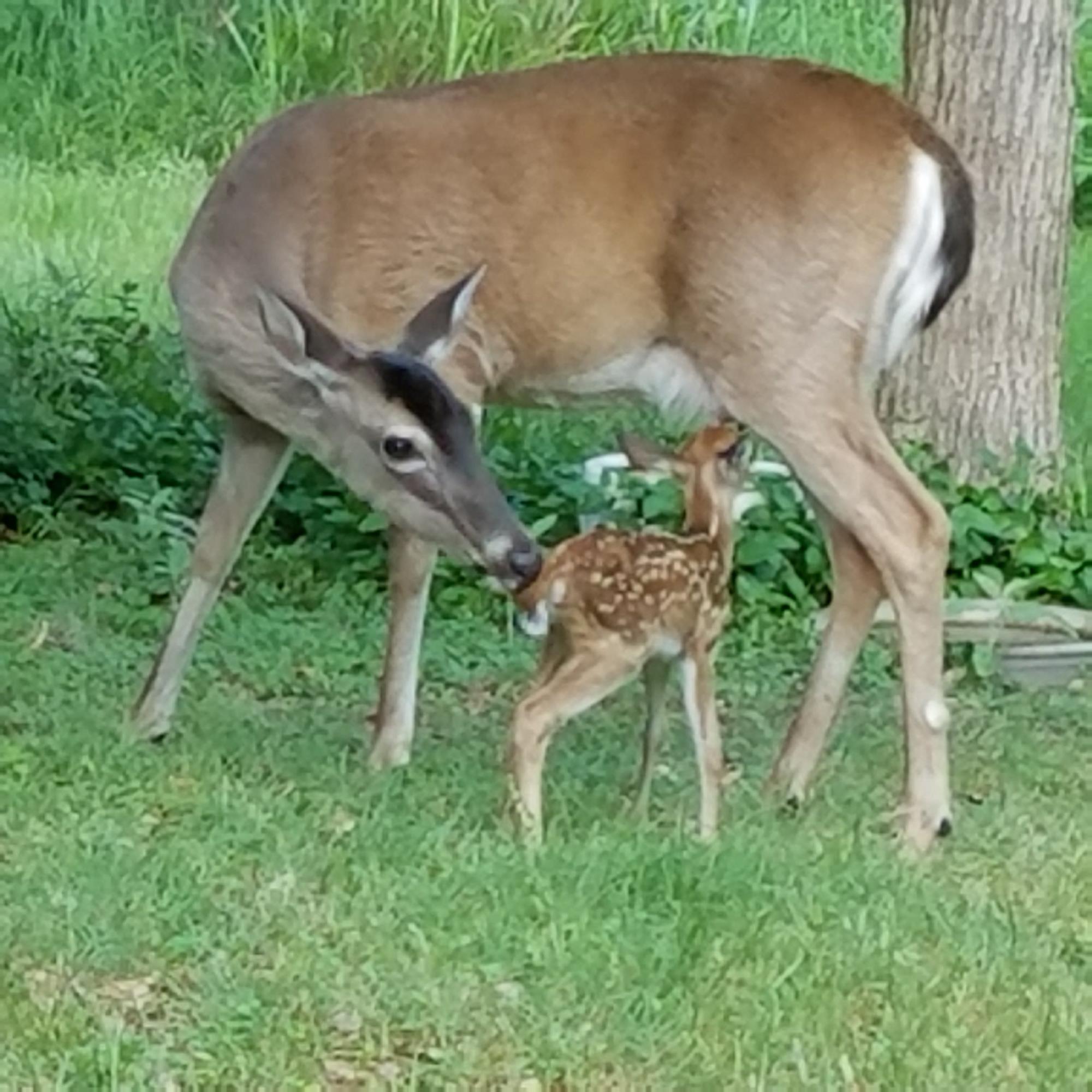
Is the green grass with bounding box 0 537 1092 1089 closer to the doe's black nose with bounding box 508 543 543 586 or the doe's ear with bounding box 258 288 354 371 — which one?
the doe's black nose with bounding box 508 543 543 586

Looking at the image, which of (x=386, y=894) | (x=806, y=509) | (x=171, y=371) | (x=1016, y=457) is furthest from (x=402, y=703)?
(x=171, y=371)

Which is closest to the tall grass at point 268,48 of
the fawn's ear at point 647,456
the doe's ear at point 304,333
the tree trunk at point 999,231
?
the tree trunk at point 999,231

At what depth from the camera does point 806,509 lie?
28.8ft

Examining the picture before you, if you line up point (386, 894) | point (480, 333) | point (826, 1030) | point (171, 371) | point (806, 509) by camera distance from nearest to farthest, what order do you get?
1. point (826, 1030)
2. point (386, 894)
3. point (480, 333)
4. point (806, 509)
5. point (171, 371)

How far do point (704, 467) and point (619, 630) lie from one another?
1.55 feet

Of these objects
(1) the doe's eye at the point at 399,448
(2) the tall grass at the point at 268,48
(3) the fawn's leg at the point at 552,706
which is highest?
(1) the doe's eye at the point at 399,448

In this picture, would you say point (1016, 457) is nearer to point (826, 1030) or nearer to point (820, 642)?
point (820, 642)

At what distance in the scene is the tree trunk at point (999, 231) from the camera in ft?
29.3

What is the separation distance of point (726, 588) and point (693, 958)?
4.02 feet

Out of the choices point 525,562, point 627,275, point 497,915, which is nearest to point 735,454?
point 525,562

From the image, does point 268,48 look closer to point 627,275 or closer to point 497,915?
point 627,275

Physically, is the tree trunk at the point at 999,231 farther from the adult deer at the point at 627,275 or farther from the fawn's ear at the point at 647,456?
the fawn's ear at the point at 647,456

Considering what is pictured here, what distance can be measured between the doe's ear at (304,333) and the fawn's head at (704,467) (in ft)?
2.02

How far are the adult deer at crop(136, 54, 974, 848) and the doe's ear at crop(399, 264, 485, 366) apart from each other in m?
0.01
